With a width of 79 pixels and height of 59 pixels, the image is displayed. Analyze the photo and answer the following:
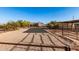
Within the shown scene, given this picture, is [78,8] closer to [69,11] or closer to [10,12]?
[69,11]

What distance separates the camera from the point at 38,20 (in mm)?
5062

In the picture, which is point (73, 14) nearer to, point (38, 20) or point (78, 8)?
point (78, 8)
